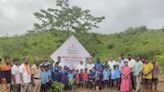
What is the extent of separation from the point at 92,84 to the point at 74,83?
976 mm

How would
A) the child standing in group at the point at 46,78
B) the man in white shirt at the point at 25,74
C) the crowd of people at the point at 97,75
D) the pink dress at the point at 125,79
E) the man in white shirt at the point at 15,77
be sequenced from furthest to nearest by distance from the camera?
the pink dress at the point at 125,79
the child standing in group at the point at 46,78
the crowd of people at the point at 97,75
the man in white shirt at the point at 25,74
the man in white shirt at the point at 15,77

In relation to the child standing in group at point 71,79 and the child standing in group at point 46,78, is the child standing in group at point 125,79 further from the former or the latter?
the child standing in group at point 46,78

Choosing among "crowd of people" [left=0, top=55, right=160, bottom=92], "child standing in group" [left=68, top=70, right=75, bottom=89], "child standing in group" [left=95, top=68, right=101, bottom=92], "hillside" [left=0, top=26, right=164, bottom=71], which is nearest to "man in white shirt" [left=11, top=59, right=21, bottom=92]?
"crowd of people" [left=0, top=55, right=160, bottom=92]

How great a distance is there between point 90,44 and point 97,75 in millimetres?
14836

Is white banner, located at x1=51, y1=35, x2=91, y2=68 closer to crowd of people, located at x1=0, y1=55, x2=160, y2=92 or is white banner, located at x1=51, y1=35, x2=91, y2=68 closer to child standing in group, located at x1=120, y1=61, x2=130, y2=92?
crowd of people, located at x1=0, y1=55, x2=160, y2=92

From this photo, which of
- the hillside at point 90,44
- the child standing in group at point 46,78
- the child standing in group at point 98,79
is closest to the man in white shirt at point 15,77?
the child standing in group at point 46,78

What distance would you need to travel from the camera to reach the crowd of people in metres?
18.2

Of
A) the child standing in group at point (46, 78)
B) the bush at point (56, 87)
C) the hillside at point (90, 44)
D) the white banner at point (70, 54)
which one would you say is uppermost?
the hillside at point (90, 44)

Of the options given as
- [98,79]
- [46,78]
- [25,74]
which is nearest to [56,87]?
[46,78]

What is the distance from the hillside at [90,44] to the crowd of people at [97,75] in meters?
11.2

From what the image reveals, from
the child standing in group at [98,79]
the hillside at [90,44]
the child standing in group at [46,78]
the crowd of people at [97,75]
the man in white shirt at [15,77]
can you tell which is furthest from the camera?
the hillside at [90,44]

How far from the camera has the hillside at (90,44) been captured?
36.3 metres

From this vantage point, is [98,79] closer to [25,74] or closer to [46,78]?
[46,78]

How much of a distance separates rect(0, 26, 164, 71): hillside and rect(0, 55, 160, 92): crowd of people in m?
11.2
